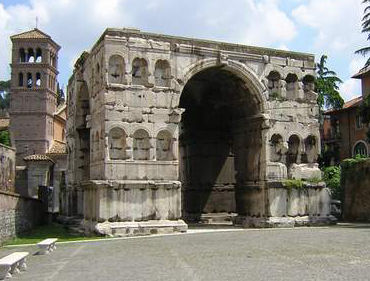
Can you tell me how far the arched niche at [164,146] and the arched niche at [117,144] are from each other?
1.40 metres

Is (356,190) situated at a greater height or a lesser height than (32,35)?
lesser

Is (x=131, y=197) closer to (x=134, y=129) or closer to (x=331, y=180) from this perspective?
(x=134, y=129)

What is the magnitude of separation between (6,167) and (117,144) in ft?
26.0

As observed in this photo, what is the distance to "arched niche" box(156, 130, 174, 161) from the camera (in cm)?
2125

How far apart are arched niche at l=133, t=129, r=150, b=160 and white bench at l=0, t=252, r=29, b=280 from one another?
31.1 ft

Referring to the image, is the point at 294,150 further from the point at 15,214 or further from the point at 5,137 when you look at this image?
the point at 5,137

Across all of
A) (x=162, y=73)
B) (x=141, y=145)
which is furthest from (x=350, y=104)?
(x=141, y=145)

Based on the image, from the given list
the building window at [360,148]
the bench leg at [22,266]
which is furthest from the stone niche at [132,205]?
the building window at [360,148]

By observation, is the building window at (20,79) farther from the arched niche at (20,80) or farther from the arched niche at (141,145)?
the arched niche at (141,145)

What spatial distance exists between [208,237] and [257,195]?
21.0 ft

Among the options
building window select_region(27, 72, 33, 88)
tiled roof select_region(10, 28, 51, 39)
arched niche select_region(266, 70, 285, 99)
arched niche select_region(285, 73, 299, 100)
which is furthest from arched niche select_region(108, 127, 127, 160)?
tiled roof select_region(10, 28, 51, 39)

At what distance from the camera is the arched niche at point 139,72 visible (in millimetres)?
21203

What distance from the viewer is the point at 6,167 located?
2589 cm

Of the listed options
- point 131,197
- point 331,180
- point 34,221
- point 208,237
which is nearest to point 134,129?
point 131,197
